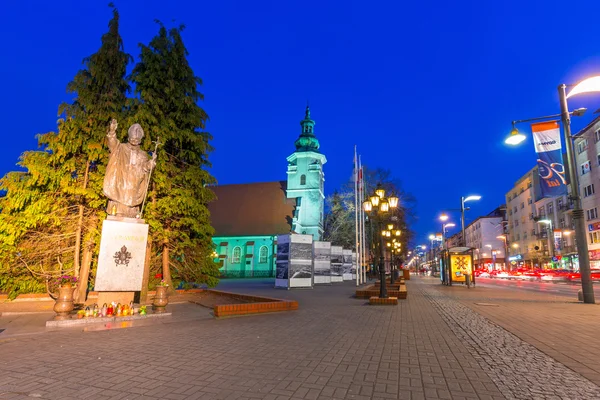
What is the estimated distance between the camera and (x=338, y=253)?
3300 centimetres

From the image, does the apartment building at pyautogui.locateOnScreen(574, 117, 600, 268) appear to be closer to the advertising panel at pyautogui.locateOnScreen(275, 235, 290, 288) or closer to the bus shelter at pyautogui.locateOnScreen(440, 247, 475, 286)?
the bus shelter at pyautogui.locateOnScreen(440, 247, 475, 286)

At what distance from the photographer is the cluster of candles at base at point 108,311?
9.05m

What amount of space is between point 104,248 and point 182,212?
4786 millimetres

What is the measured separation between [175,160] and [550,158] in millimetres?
16375

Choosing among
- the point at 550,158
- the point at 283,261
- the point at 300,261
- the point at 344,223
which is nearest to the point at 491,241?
the point at 344,223

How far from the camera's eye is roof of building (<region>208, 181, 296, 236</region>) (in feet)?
184

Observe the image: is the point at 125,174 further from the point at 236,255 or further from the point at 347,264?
the point at 236,255

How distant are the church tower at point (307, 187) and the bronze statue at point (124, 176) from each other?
45.2 metres

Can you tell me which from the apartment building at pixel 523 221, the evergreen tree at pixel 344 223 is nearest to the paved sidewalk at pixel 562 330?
the evergreen tree at pixel 344 223

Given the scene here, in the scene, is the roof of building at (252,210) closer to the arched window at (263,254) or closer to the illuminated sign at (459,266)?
the arched window at (263,254)

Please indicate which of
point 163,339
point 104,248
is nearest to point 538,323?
point 163,339

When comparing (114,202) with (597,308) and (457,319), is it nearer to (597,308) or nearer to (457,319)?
(457,319)

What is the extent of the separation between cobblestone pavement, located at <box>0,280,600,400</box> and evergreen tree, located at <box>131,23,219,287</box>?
273 inches

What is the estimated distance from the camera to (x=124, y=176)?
11.0 m
